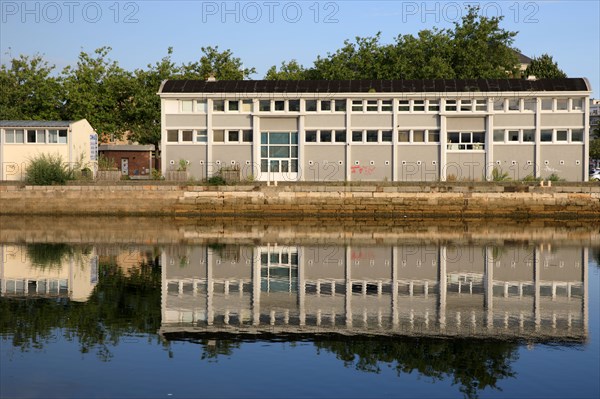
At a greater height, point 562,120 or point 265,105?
point 265,105

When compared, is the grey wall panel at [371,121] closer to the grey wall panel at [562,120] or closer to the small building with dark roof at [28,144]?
the grey wall panel at [562,120]

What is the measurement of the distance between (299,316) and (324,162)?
35.4 meters

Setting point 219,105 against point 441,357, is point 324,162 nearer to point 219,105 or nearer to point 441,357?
point 219,105

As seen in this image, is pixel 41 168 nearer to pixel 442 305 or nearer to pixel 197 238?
pixel 197 238

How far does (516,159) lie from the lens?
183 ft

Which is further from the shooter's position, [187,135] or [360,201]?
[187,135]

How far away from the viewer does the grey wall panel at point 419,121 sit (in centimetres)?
5622

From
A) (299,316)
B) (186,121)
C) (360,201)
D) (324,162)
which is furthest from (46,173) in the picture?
(299,316)

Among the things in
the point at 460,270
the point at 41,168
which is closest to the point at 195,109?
the point at 41,168

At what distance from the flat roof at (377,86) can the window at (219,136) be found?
2.78 m

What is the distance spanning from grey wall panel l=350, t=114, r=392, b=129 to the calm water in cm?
1755

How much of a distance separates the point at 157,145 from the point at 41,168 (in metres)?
22.4

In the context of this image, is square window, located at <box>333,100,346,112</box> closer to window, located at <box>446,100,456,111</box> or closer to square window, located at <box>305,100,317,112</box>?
square window, located at <box>305,100,317,112</box>

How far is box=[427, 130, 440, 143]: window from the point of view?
185 ft
